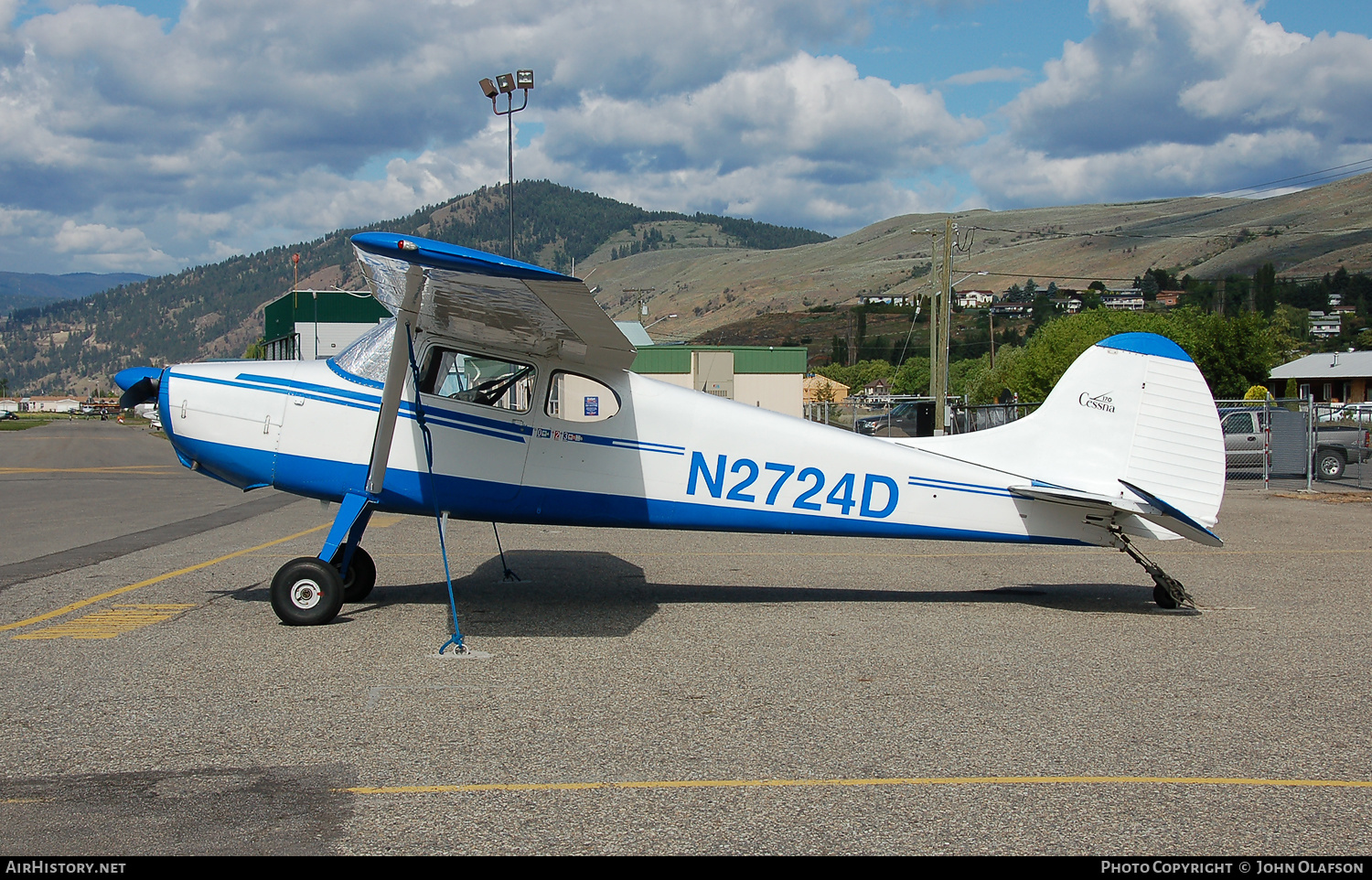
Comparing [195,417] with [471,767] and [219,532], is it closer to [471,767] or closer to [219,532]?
[471,767]

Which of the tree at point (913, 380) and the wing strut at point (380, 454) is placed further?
the tree at point (913, 380)

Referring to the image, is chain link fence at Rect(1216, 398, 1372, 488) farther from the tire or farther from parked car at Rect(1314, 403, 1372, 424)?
parked car at Rect(1314, 403, 1372, 424)

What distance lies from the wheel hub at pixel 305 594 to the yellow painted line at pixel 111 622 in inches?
42.6

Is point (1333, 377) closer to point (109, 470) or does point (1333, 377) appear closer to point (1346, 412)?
point (1346, 412)

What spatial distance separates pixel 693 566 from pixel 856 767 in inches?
255

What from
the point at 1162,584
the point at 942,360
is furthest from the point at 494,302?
the point at 942,360

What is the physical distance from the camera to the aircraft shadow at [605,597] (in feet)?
26.3

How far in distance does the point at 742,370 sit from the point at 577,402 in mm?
52521

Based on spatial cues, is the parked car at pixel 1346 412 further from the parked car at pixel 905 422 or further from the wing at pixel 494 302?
the wing at pixel 494 302

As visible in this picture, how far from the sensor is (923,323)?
531ft

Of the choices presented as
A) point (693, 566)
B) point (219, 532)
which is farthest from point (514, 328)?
point (219, 532)

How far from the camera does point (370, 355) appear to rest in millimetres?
8336

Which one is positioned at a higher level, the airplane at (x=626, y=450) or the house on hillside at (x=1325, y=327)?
the house on hillside at (x=1325, y=327)

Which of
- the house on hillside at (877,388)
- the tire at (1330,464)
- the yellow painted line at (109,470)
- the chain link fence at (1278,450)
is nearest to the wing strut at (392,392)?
the yellow painted line at (109,470)
